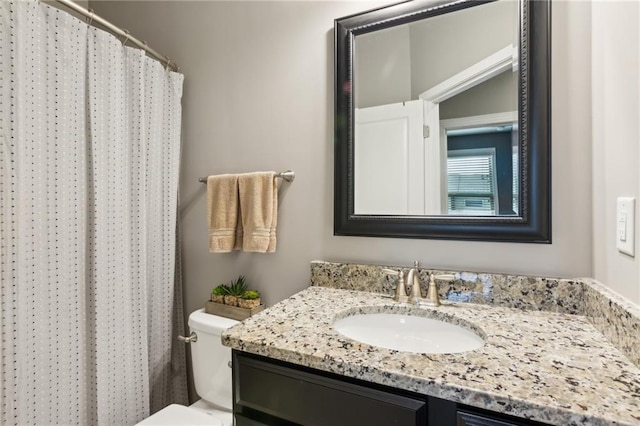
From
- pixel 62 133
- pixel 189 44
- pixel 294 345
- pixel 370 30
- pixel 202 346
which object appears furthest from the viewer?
pixel 189 44

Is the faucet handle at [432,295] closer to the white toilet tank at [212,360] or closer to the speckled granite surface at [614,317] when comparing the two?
the speckled granite surface at [614,317]

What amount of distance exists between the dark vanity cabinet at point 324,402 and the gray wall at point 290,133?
1.88ft

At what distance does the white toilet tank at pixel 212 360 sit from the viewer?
4.20 ft

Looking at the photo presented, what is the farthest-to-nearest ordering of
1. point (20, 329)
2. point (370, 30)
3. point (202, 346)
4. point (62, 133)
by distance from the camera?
point (202, 346) → point (370, 30) → point (62, 133) → point (20, 329)

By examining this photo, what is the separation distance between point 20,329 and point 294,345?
0.89 metres

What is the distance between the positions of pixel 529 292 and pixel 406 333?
39 cm

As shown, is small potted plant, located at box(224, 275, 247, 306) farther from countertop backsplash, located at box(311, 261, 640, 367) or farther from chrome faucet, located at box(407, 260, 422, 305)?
chrome faucet, located at box(407, 260, 422, 305)

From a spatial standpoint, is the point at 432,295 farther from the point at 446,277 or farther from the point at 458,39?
the point at 458,39

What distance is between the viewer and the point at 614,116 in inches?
31.7

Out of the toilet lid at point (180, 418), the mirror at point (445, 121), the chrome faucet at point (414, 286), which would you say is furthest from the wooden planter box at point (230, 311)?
the chrome faucet at point (414, 286)

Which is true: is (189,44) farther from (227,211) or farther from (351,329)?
(351,329)

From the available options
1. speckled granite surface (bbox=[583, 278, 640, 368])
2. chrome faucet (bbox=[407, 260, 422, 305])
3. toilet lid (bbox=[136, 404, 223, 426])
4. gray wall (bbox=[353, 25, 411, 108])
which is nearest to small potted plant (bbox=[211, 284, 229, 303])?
toilet lid (bbox=[136, 404, 223, 426])

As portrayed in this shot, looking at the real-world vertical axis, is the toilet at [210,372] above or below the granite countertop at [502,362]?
below

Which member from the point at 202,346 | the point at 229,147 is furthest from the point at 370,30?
the point at 202,346
